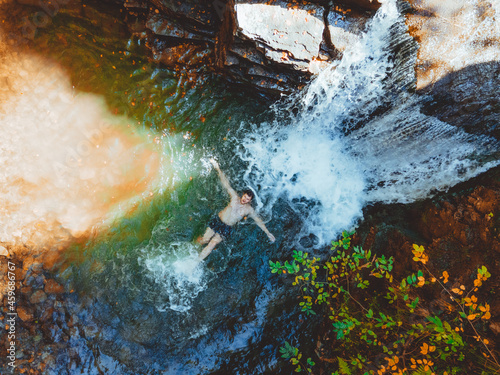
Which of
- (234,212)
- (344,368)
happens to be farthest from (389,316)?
(234,212)

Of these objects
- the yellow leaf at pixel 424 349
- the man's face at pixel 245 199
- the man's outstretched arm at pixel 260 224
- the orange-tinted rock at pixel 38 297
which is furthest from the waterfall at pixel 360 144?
the orange-tinted rock at pixel 38 297

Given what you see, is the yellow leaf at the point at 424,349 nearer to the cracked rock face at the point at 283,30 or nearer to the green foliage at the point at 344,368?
the green foliage at the point at 344,368

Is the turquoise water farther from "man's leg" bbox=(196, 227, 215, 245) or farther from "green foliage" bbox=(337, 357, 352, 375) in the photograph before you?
"green foliage" bbox=(337, 357, 352, 375)

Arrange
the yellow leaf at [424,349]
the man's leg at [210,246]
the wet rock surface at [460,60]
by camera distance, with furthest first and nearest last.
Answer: the man's leg at [210,246] → the wet rock surface at [460,60] → the yellow leaf at [424,349]

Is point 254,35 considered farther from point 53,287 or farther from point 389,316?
point 53,287

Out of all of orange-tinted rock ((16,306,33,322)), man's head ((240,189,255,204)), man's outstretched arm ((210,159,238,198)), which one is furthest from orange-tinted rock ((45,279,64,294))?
man's head ((240,189,255,204))

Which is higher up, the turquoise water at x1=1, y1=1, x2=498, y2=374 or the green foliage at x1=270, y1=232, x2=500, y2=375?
the turquoise water at x1=1, y1=1, x2=498, y2=374
